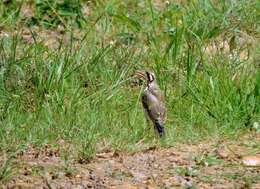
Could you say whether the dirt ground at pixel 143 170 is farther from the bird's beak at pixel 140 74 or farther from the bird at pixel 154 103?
the bird's beak at pixel 140 74

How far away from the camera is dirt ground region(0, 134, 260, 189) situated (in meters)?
6.38

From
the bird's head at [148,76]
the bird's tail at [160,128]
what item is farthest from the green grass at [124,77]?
the bird's head at [148,76]

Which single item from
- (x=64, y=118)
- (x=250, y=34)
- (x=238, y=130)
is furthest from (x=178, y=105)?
(x=250, y=34)

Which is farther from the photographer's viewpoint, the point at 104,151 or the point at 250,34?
the point at 250,34

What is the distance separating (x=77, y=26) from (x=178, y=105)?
100 inches

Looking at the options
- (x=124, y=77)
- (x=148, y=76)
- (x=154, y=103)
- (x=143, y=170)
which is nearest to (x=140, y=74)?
(x=124, y=77)

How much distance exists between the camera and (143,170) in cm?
670

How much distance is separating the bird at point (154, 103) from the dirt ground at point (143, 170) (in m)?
0.23

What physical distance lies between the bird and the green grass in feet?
→ 0.34

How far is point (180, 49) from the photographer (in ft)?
30.0

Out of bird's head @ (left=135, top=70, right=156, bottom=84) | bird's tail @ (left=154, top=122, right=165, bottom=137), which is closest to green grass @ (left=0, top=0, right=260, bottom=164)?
bird's tail @ (left=154, top=122, right=165, bottom=137)

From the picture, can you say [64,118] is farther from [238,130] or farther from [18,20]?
[18,20]

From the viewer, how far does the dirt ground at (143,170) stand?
6375 millimetres

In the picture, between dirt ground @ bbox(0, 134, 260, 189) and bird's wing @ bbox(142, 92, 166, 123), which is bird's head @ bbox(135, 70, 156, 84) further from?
dirt ground @ bbox(0, 134, 260, 189)
